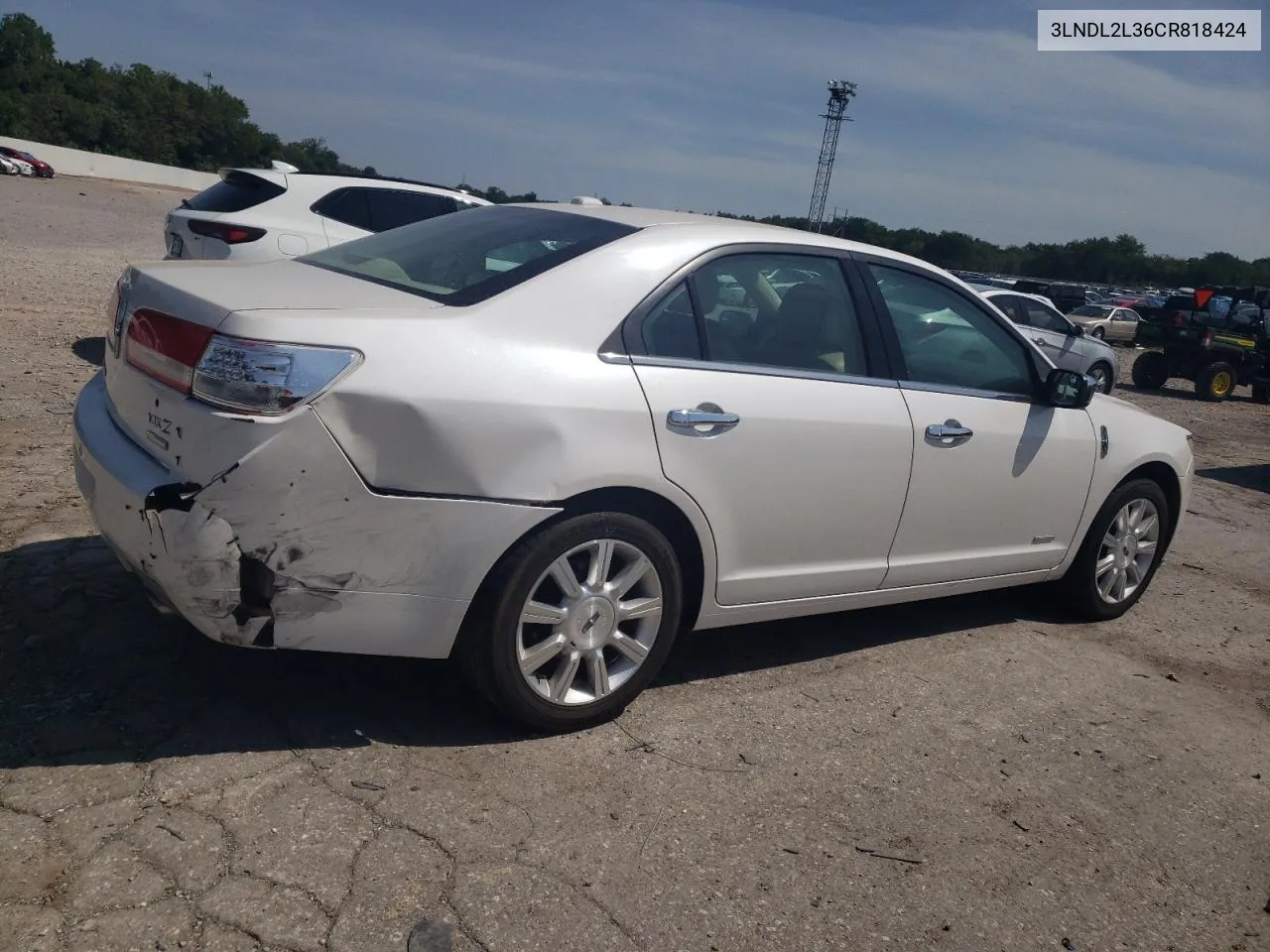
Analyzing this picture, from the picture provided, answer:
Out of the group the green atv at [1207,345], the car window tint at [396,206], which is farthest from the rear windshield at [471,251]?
the green atv at [1207,345]

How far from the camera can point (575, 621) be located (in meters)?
3.42

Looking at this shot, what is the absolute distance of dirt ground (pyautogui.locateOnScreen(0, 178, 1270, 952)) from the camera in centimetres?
263

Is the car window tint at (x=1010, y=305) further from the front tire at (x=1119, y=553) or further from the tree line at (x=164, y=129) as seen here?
the tree line at (x=164, y=129)

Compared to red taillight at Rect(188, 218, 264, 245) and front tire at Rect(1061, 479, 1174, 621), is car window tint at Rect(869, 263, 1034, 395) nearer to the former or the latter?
front tire at Rect(1061, 479, 1174, 621)

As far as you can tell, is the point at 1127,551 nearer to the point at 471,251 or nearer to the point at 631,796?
the point at 631,796

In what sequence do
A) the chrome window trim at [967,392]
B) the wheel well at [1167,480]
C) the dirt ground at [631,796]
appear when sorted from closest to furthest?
the dirt ground at [631,796] < the chrome window trim at [967,392] < the wheel well at [1167,480]

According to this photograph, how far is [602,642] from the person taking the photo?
351 centimetres

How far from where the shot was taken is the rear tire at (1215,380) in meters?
19.4

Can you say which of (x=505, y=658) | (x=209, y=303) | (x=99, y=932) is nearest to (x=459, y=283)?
(x=209, y=303)

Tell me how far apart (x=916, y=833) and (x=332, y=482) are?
1.94 meters

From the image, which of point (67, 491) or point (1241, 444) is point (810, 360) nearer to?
point (67, 491)

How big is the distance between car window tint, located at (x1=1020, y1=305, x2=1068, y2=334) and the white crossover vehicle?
42.7 feet

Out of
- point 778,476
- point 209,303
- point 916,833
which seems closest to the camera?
point 209,303

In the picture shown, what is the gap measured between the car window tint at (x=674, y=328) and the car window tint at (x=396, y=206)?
19.4 ft
